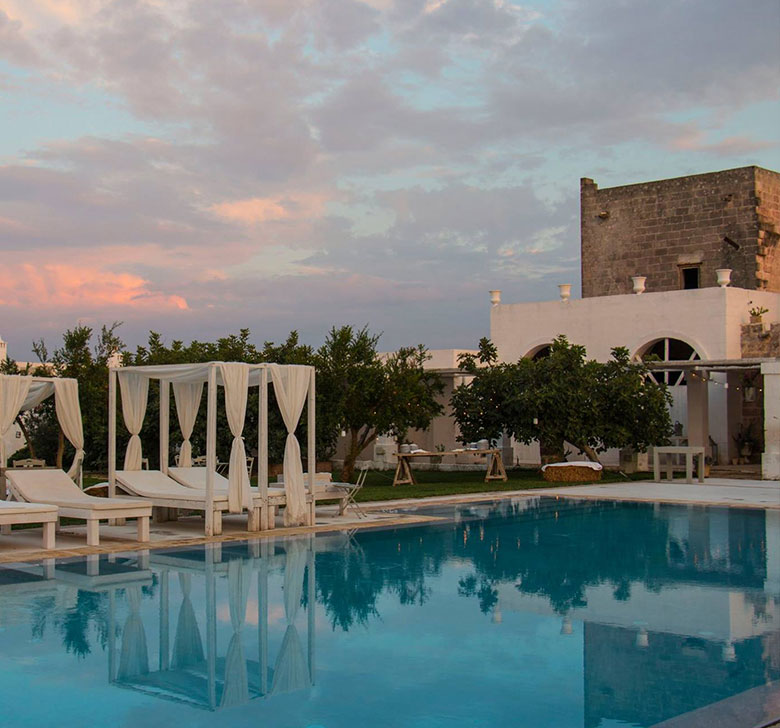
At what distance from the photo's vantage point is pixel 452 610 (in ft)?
26.9

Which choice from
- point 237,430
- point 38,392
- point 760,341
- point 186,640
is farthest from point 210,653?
point 760,341

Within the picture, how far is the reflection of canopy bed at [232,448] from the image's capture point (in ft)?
40.9

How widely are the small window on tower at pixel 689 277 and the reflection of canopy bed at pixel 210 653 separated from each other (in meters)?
22.9

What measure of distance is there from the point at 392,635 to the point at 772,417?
1599 cm

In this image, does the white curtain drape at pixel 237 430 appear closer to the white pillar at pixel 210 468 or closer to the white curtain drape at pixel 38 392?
the white pillar at pixel 210 468

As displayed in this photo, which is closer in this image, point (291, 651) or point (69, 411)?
point (291, 651)

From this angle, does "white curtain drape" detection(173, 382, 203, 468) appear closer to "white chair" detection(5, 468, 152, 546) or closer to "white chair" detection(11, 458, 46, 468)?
"white chair" detection(5, 468, 152, 546)

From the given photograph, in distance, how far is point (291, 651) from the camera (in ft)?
22.3

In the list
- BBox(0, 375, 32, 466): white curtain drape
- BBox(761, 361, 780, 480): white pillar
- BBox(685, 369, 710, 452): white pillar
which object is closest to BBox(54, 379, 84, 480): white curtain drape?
BBox(0, 375, 32, 466): white curtain drape

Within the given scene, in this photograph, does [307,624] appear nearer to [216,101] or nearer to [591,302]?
[216,101]

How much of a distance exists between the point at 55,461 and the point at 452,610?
19.0 m

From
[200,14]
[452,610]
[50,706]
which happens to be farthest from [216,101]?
[50,706]

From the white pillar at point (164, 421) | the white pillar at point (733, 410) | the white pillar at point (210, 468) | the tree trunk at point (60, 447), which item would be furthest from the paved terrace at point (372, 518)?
the tree trunk at point (60, 447)

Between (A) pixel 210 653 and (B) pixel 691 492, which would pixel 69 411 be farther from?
(B) pixel 691 492
